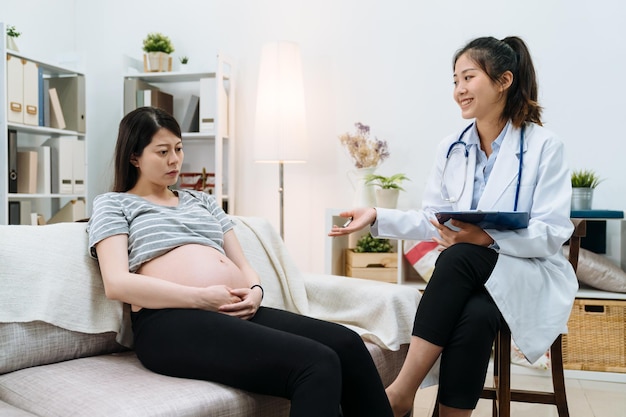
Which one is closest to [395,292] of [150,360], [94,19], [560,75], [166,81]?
[150,360]

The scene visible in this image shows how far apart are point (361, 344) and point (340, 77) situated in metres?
2.31

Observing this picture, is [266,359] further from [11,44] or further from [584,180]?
[11,44]

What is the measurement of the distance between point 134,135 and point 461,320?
1.01 meters

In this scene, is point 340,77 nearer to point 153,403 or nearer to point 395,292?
point 395,292

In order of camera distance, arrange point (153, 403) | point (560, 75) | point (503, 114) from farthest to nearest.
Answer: point (560, 75) → point (503, 114) → point (153, 403)

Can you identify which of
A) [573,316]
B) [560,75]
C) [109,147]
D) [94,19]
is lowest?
[573,316]

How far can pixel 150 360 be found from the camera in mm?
1506

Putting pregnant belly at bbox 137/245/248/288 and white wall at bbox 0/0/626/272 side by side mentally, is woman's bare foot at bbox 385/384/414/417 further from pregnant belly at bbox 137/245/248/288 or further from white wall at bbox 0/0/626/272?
white wall at bbox 0/0/626/272

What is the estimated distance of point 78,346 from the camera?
Answer: 163 cm

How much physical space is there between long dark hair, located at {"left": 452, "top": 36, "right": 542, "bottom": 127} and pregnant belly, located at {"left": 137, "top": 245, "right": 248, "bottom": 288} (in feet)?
3.15

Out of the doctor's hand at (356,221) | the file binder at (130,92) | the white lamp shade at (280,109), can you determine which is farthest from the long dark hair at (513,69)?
the file binder at (130,92)

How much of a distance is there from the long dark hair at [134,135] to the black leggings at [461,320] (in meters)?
0.86

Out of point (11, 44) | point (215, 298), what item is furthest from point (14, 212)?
point (215, 298)

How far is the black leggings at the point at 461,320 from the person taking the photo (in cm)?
162
